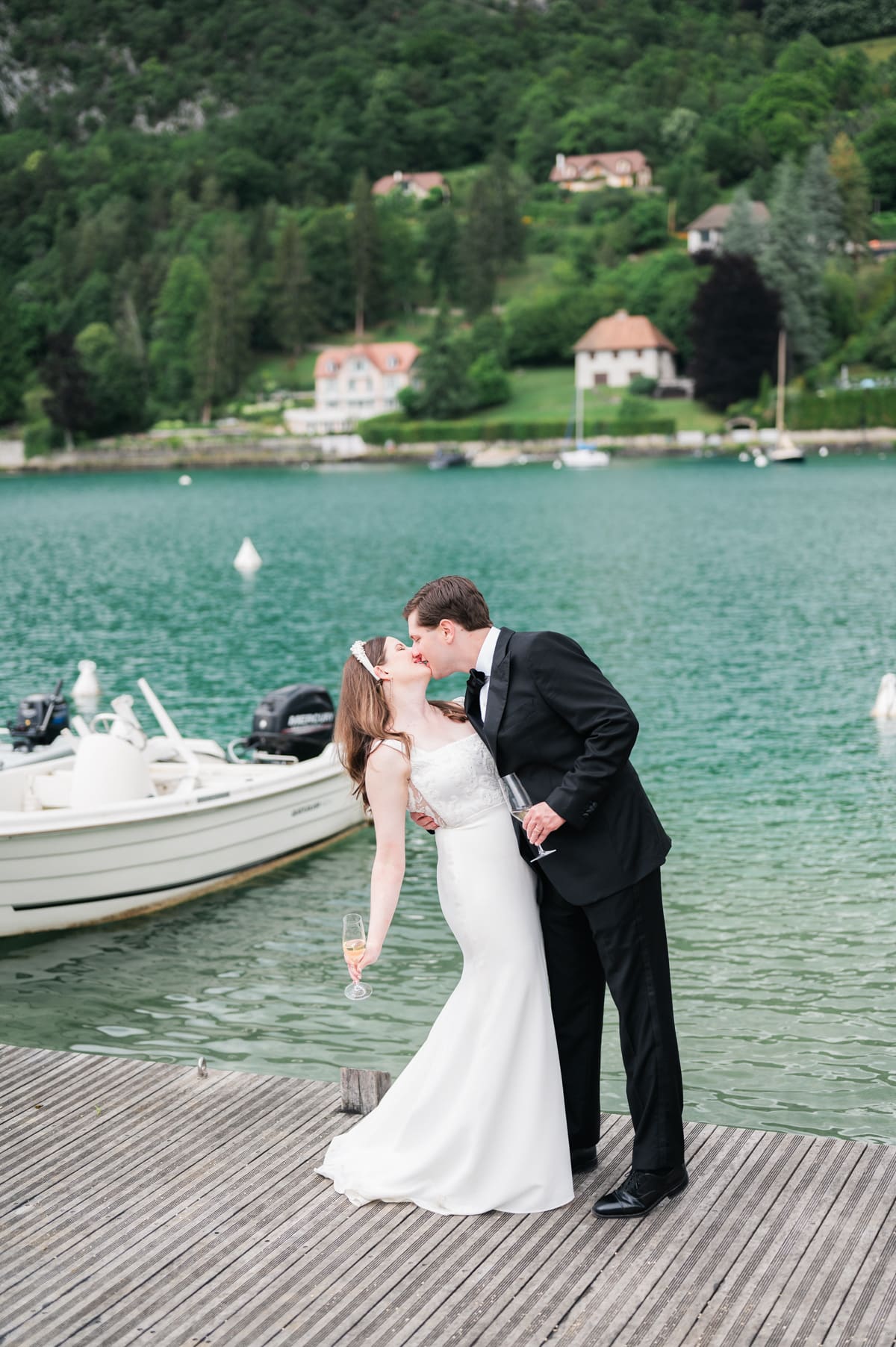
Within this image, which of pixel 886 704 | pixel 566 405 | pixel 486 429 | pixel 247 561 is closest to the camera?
pixel 886 704

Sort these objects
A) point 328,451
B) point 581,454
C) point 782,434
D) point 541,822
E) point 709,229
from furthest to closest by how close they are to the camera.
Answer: point 709,229 → point 328,451 → point 782,434 → point 581,454 → point 541,822

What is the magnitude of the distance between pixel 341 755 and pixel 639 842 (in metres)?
1.09

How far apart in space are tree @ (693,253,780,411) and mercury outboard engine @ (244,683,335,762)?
102 meters

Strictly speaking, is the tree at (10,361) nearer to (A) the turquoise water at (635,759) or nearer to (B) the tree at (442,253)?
(B) the tree at (442,253)

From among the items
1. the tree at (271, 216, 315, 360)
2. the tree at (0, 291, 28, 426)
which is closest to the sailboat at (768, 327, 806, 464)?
the tree at (271, 216, 315, 360)

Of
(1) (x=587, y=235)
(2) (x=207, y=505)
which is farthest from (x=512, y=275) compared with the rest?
(2) (x=207, y=505)

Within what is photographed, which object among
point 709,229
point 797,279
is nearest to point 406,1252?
point 797,279

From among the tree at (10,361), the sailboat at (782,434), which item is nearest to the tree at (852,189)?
the sailboat at (782,434)

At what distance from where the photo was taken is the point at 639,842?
4773mm

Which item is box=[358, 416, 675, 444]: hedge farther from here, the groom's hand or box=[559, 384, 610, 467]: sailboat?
the groom's hand

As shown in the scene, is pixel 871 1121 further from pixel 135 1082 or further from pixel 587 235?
pixel 587 235

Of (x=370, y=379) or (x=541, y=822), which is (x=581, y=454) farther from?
(x=541, y=822)

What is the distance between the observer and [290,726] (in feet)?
46.9

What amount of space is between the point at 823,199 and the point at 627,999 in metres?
136
